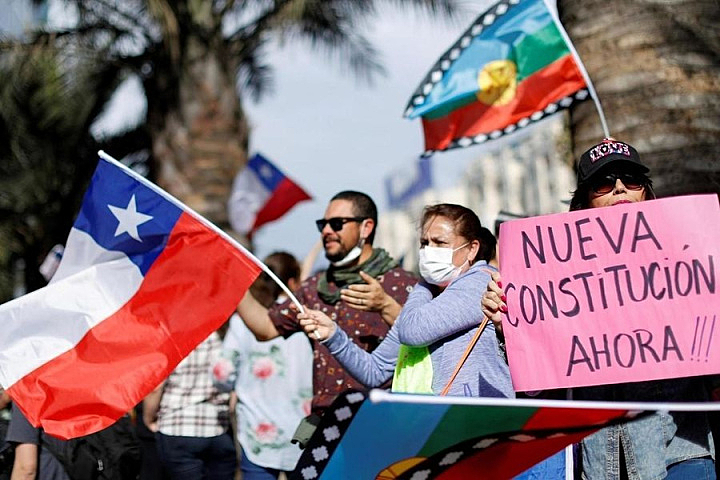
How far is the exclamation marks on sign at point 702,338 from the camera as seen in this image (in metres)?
3.39

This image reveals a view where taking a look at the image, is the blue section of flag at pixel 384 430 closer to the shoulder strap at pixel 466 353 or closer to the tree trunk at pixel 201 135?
the shoulder strap at pixel 466 353

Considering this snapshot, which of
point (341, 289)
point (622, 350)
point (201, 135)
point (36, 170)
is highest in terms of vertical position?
point (36, 170)

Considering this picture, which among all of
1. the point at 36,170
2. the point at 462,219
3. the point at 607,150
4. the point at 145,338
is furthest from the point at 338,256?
the point at 36,170

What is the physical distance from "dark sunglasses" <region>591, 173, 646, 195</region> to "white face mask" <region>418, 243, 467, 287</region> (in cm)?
64

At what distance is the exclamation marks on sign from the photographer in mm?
3393

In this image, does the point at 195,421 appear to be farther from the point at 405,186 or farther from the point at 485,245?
the point at 405,186

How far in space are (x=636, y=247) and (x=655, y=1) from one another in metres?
2.52

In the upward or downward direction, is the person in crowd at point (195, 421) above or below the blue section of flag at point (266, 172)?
below

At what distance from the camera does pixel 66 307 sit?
5070 millimetres

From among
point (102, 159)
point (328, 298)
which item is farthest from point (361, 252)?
point (102, 159)

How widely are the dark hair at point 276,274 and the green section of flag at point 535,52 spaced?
1302 mm

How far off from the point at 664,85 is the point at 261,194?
577 cm

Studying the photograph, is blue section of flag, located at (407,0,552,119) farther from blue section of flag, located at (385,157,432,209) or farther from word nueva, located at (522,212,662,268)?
blue section of flag, located at (385,157,432,209)

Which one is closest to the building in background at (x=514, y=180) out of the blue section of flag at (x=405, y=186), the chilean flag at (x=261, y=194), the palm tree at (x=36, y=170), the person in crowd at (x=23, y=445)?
the blue section of flag at (x=405, y=186)
